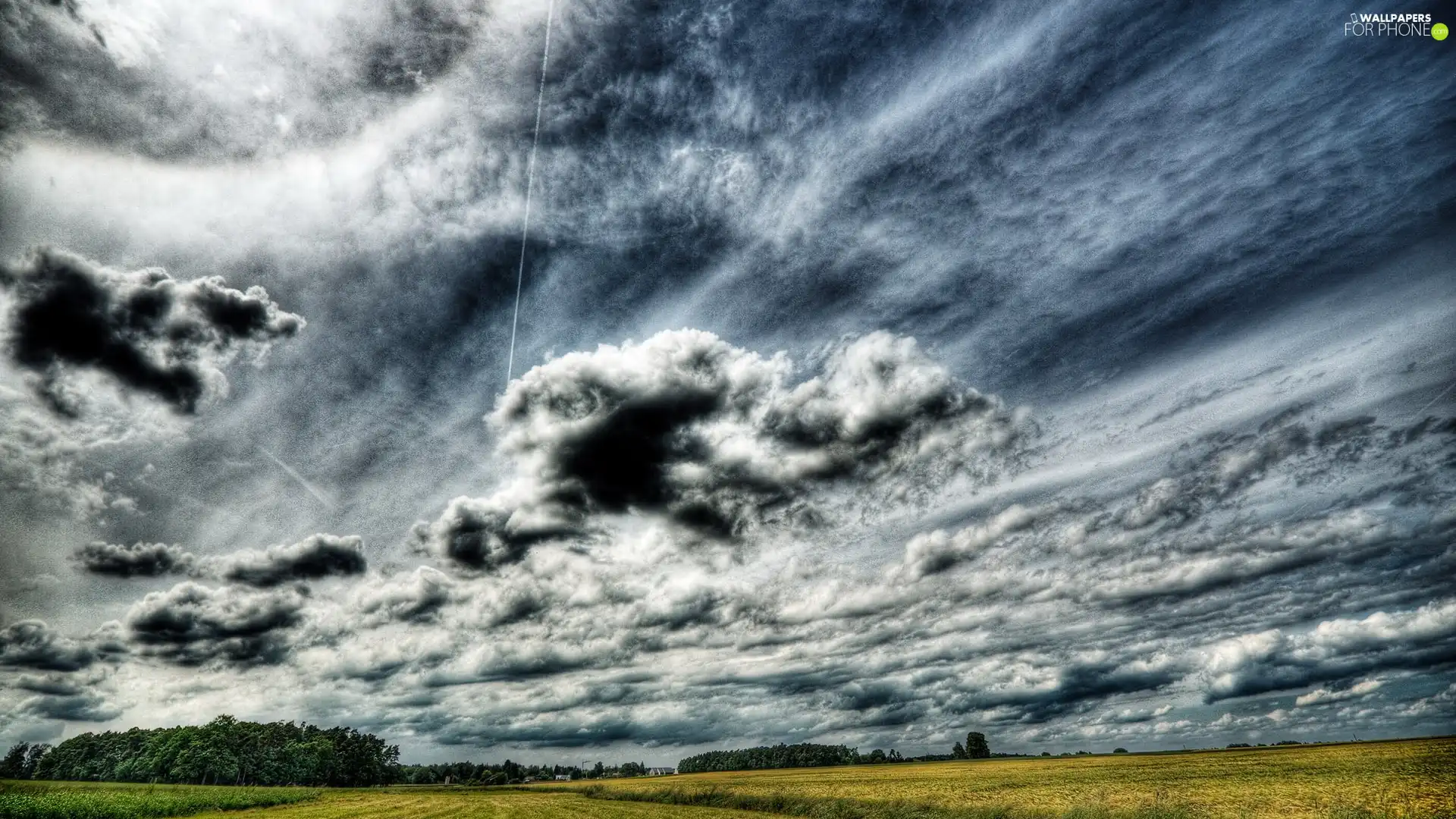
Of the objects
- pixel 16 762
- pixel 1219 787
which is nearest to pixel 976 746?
pixel 1219 787

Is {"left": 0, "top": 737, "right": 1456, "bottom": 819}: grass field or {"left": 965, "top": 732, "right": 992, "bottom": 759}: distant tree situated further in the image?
{"left": 965, "top": 732, "right": 992, "bottom": 759}: distant tree

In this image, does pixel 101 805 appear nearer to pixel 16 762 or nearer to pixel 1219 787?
pixel 1219 787

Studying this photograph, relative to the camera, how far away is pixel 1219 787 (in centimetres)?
4419

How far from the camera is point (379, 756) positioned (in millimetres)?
199375

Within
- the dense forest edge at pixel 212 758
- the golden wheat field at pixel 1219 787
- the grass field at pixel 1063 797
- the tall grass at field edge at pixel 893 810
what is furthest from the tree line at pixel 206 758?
the golden wheat field at pixel 1219 787

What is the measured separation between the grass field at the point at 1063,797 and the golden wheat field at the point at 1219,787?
4.4 inches

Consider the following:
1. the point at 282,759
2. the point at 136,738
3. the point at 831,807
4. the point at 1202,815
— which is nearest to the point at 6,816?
the point at 831,807

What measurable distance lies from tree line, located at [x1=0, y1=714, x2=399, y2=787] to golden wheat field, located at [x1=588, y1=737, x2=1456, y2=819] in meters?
125

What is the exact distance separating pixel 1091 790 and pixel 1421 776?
19327 mm

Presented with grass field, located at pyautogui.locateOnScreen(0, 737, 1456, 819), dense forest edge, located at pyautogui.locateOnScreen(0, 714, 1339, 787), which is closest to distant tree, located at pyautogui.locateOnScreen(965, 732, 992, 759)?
dense forest edge, located at pyautogui.locateOnScreen(0, 714, 1339, 787)

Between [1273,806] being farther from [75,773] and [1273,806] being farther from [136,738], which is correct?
[75,773]

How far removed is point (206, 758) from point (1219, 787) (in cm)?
16726

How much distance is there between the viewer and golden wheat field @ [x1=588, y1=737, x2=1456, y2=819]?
110 feet

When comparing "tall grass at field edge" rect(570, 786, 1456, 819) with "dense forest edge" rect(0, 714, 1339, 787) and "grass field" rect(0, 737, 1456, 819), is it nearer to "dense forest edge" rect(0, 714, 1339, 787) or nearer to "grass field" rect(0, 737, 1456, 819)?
"grass field" rect(0, 737, 1456, 819)
